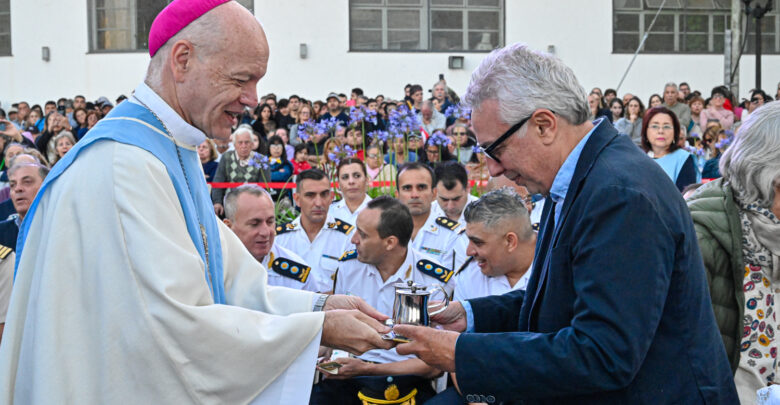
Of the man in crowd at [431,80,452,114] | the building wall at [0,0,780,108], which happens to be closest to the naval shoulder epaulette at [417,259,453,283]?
the man in crowd at [431,80,452,114]

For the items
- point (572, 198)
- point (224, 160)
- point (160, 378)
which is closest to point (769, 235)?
point (572, 198)

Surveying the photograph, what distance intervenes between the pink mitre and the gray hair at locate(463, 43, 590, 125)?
97cm

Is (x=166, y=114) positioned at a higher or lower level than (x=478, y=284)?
higher

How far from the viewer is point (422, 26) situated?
64.4ft

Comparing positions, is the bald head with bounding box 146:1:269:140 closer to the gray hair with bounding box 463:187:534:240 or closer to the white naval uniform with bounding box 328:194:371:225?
the gray hair with bounding box 463:187:534:240

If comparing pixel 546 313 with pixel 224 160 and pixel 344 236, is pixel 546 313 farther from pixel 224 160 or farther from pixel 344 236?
pixel 224 160

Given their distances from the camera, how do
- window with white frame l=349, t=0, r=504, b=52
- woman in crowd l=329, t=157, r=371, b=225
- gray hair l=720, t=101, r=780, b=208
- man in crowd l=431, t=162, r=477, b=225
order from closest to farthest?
gray hair l=720, t=101, r=780, b=208, man in crowd l=431, t=162, r=477, b=225, woman in crowd l=329, t=157, r=371, b=225, window with white frame l=349, t=0, r=504, b=52

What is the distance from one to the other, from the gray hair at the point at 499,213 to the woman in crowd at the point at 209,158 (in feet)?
19.0

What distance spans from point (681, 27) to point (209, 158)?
14.5 meters

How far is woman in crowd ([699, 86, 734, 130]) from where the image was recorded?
12.9 m

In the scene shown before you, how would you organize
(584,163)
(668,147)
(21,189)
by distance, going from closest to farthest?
(584,163), (21,189), (668,147)

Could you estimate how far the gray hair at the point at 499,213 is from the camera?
4.52 m

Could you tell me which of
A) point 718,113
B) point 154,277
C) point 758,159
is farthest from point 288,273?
point 718,113

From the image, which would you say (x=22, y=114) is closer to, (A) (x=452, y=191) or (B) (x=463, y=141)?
(B) (x=463, y=141)
